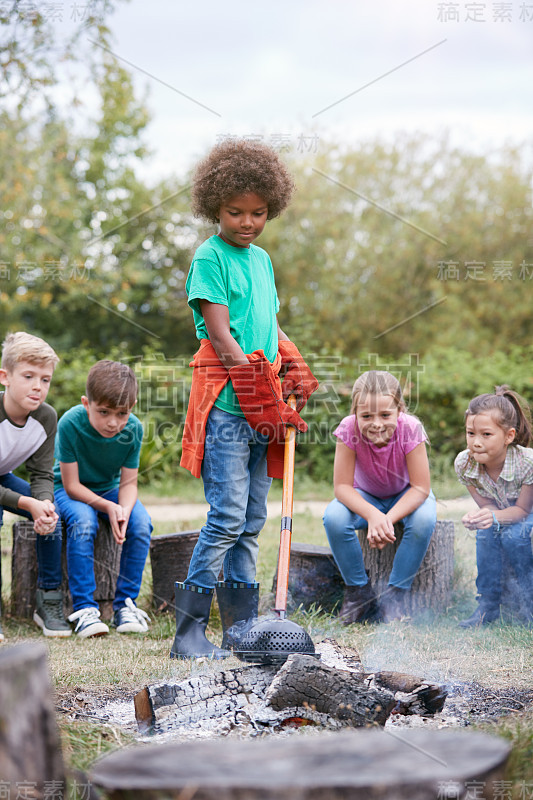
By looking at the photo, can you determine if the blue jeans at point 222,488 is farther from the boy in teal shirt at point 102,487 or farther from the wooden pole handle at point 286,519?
the boy in teal shirt at point 102,487

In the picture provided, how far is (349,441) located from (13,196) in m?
6.50

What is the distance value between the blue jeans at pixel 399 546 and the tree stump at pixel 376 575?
8cm

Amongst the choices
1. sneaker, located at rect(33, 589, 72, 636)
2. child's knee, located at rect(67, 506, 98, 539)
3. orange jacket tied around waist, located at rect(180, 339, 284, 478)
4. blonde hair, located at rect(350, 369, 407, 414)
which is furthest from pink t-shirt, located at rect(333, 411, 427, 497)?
sneaker, located at rect(33, 589, 72, 636)

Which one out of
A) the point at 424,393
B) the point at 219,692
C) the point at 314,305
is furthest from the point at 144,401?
the point at 219,692

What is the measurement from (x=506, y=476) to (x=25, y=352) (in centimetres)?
210

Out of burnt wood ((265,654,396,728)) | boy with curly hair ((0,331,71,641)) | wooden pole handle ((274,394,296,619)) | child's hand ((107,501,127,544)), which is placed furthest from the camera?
child's hand ((107,501,127,544))

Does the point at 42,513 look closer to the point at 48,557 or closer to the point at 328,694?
the point at 48,557

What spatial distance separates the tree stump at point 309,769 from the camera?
3.43ft

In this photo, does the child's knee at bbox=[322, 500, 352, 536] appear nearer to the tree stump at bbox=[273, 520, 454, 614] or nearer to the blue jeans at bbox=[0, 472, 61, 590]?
the tree stump at bbox=[273, 520, 454, 614]

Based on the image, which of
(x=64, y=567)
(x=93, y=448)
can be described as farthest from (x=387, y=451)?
(x=64, y=567)

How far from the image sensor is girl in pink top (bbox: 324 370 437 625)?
3258 mm

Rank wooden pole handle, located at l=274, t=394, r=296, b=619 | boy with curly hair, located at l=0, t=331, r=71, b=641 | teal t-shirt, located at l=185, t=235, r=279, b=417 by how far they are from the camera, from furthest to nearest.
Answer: boy with curly hair, located at l=0, t=331, r=71, b=641 → teal t-shirt, located at l=185, t=235, r=279, b=417 → wooden pole handle, located at l=274, t=394, r=296, b=619

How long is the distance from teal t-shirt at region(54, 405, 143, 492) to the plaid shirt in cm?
147

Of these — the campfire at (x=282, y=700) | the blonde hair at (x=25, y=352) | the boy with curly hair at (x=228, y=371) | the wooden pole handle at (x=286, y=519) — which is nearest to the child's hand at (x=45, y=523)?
the blonde hair at (x=25, y=352)
